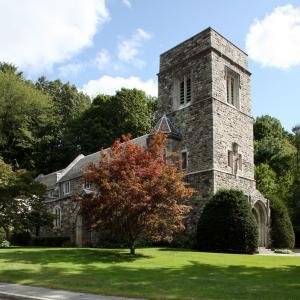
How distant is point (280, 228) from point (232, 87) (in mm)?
10908

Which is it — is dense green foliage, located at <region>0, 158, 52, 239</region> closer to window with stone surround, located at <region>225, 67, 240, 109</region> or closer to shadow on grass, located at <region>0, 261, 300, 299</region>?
Result: shadow on grass, located at <region>0, 261, 300, 299</region>

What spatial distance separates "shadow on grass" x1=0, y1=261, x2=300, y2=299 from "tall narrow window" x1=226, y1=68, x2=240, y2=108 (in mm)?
17086

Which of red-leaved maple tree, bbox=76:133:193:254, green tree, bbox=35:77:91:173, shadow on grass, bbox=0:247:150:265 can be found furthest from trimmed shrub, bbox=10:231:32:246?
red-leaved maple tree, bbox=76:133:193:254

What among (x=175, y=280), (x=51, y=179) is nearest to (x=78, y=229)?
(x=51, y=179)

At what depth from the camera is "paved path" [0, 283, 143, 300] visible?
11422 mm

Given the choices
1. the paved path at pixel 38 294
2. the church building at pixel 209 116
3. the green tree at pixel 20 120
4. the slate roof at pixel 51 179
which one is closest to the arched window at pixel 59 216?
the slate roof at pixel 51 179

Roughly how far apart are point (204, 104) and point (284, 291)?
20.5 m

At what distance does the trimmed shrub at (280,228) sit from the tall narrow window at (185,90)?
32.1ft

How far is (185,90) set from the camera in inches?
1345

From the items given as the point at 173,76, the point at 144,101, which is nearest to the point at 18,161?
the point at 144,101

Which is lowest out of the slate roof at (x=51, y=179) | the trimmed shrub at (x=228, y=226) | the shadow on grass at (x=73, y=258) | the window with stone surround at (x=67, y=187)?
the shadow on grass at (x=73, y=258)

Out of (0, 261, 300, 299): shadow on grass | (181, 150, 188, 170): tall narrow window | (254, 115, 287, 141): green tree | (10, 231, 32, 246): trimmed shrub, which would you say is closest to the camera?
(0, 261, 300, 299): shadow on grass

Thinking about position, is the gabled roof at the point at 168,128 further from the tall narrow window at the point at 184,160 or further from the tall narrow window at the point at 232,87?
the tall narrow window at the point at 232,87

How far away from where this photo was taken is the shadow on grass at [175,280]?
12.2 meters
